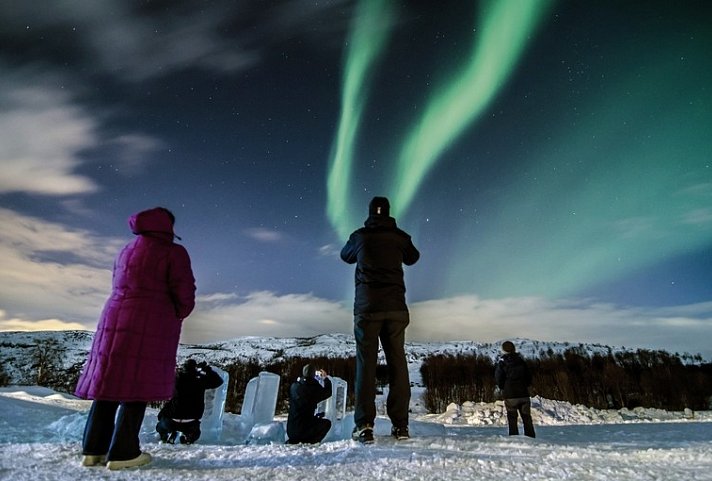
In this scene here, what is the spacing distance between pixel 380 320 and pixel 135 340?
76.4 inches

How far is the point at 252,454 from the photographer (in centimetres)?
285

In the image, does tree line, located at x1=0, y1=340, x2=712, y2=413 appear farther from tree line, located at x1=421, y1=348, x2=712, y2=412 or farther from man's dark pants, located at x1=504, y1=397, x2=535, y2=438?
man's dark pants, located at x1=504, y1=397, x2=535, y2=438

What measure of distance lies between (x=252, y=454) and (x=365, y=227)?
2181 millimetres

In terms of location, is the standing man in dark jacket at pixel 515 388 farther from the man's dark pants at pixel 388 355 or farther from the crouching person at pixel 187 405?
the crouching person at pixel 187 405

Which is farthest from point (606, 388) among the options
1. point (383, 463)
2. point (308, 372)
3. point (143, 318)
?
point (143, 318)

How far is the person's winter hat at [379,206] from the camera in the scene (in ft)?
13.8

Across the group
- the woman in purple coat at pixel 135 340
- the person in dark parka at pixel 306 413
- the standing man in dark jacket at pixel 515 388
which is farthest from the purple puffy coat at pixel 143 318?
the standing man in dark jacket at pixel 515 388

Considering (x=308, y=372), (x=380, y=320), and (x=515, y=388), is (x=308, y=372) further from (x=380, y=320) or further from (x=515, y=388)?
(x=515, y=388)

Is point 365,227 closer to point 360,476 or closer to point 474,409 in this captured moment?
point 360,476

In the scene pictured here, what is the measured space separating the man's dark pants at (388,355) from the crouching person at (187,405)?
2738 millimetres

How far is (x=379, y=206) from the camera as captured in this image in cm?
420

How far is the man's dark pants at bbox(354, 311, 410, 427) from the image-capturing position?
372 centimetres

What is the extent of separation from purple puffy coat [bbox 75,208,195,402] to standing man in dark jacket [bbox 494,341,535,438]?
6.21 m

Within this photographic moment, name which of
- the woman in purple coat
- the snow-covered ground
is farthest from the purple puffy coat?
the snow-covered ground
